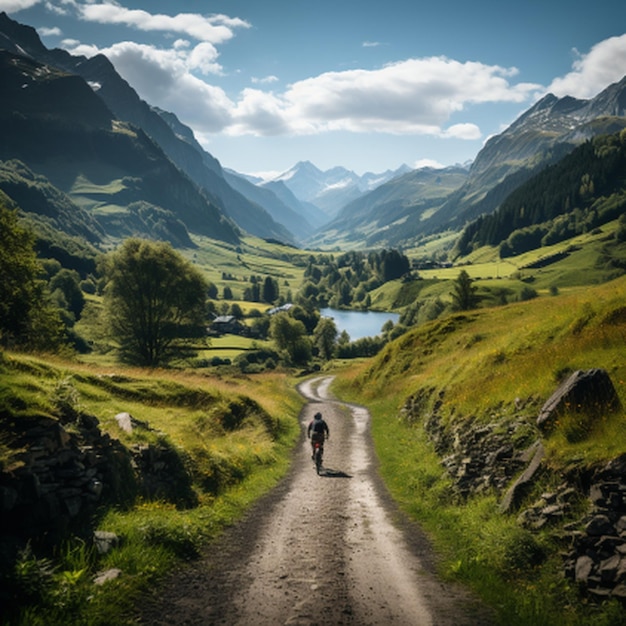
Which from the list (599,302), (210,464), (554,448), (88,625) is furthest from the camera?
(599,302)

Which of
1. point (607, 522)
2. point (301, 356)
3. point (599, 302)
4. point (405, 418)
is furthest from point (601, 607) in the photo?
point (301, 356)

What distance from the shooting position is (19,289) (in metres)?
34.9

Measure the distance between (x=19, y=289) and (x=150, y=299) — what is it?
13928mm

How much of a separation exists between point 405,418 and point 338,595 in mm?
24612

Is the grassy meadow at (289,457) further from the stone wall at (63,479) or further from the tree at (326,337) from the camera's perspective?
the tree at (326,337)

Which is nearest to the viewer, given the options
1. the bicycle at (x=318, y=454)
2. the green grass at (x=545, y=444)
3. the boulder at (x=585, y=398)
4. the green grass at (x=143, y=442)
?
the green grass at (x=143, y=442)

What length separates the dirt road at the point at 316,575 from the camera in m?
8.75

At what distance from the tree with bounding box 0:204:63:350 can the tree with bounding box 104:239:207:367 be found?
8902mm

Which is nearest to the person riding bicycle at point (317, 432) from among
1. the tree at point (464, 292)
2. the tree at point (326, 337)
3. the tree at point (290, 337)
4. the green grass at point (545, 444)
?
the green grass at point (545, 444)

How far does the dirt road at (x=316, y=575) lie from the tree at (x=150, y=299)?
35073 mm

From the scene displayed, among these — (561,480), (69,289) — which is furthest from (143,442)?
(69,289)

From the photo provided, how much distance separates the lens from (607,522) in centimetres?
908

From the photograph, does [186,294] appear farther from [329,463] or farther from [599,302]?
[599,302]

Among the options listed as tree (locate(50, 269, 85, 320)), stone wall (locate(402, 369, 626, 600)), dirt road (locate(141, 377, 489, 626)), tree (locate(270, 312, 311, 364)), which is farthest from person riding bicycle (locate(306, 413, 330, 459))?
tree (locate(50, 269, 85, 320))
